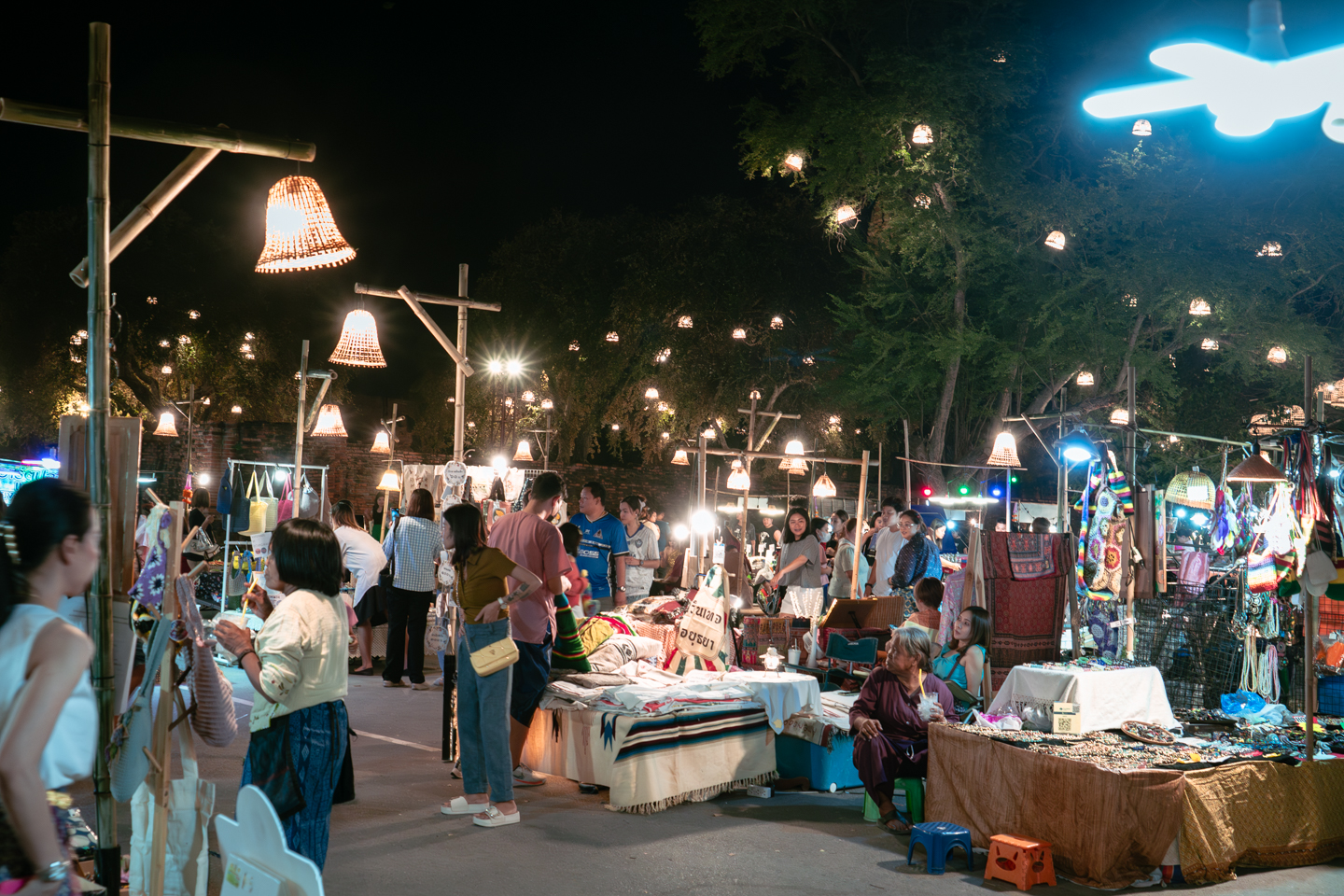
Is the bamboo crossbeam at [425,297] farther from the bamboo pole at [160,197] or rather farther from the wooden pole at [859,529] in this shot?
the bamboo pole at [160,197]

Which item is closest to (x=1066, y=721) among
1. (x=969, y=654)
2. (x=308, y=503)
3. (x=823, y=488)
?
(x=969, y=654)

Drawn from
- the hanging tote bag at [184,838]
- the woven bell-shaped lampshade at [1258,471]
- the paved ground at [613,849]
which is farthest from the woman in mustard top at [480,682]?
the woven bell-shaped lampshade at [1258,471]

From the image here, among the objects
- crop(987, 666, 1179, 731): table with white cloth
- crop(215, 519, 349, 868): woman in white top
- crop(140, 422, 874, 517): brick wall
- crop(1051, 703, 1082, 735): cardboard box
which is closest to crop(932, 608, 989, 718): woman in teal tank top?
crop(987, 666, 1179, 731): table with white cloth

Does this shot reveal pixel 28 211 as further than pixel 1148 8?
Yes

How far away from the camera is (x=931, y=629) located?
9.11m

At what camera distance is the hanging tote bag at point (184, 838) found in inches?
160

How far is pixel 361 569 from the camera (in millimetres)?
10688

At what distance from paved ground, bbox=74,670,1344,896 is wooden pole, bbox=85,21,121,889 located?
143 cm

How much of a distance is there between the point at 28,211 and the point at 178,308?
5.88m

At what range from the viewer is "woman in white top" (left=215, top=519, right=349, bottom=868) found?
3695mm

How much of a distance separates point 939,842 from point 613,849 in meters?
1.73

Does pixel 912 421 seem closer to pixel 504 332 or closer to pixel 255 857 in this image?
pixel 504 332

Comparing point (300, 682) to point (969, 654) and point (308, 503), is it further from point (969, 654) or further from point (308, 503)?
point (308, 503)

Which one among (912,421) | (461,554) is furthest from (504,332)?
(461,554)
